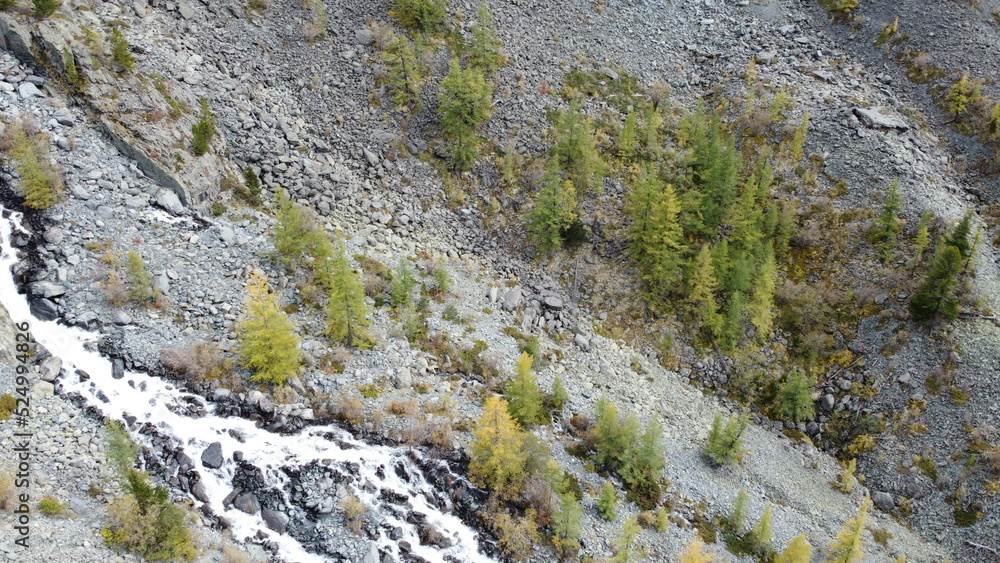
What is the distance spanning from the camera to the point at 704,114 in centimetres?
5069

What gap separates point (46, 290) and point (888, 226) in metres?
51.0

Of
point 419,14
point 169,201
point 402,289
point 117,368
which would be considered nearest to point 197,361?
point 117,368

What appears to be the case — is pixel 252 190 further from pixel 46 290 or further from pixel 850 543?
pixel 850 543

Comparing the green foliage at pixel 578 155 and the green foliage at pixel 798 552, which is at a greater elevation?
the green foliage at pixel 578 155

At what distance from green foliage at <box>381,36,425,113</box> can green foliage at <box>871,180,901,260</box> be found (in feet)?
116

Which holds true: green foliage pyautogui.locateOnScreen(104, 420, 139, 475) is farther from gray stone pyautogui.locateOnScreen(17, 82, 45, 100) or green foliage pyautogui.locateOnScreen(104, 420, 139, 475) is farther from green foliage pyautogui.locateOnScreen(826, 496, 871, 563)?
green foliage pyautogui.locateOnScreen(826, 496, 871, 563)

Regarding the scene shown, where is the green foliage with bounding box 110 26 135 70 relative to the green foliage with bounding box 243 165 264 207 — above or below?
above

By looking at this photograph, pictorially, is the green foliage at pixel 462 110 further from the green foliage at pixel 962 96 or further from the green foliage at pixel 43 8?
the green foliage at pixel 962 96

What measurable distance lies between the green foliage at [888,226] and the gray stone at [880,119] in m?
8.46

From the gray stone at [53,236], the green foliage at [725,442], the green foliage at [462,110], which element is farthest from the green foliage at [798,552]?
the gray stone at [53,236]

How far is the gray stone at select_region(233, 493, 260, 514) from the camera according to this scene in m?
24.1

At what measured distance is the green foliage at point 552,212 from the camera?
4025 cm

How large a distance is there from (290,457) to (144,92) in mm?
26674

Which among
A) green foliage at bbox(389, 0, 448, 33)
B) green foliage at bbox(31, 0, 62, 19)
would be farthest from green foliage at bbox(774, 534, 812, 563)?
green foliage at bbox(31, 0, 62, 19)
